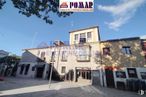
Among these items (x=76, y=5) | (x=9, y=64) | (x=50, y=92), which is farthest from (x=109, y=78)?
(x=9, y=64)

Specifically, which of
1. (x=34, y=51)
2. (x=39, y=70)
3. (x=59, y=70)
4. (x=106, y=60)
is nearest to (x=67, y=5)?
(x=106, y=60)

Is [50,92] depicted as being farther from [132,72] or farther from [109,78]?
[132,72]

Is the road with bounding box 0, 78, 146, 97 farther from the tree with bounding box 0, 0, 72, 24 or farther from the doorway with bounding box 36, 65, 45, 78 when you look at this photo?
the doorway with bounding box 36, 65, 45, 78

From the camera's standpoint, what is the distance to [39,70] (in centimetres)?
2686

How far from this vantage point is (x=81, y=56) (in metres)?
22.8

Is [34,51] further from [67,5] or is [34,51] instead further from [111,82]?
[67,5]

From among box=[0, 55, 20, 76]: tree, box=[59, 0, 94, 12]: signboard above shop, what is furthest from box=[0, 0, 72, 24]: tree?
box=[0, 55, 20, 76]: tree

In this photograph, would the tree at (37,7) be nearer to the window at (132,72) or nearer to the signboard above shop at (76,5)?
the signboard above shop at (76,5)

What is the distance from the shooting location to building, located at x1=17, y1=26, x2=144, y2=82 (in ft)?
62.3

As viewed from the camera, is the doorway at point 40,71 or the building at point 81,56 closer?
the building at point 81,56

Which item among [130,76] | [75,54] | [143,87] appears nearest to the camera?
[143,87]

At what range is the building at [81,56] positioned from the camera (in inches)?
748

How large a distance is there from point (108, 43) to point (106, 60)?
8.61ft

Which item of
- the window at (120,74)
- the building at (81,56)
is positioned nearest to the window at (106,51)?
the building at (81,56)
